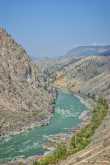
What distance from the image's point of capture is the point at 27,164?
15800 centimetres

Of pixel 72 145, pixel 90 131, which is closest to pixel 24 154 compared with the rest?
pixel 72 145

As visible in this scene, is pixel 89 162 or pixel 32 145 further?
pixel 32 145

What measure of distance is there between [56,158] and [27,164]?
1144 centimetres

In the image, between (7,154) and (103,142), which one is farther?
(7,154)

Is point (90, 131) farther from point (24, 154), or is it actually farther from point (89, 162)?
point (89, 162)

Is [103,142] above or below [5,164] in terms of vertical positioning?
above

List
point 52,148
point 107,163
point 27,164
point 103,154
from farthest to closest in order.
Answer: point 52,148 → point 27,164 → point 103,154 → point 107,163

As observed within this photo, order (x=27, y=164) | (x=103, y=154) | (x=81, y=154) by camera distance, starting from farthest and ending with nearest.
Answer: (x=27, y=164) → (x=81, y=154) → (x=103, y=154)

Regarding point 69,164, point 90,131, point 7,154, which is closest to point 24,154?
point 7,154

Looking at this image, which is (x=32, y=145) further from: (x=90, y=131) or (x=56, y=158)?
(x=56, y=158)

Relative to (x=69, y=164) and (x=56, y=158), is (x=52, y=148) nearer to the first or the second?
(x=56, y=158)

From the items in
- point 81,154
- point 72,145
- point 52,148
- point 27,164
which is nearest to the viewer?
point 81,154

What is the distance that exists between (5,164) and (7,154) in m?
20.6

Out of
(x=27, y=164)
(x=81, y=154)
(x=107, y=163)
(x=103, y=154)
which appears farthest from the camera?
(x=27, y=164)
